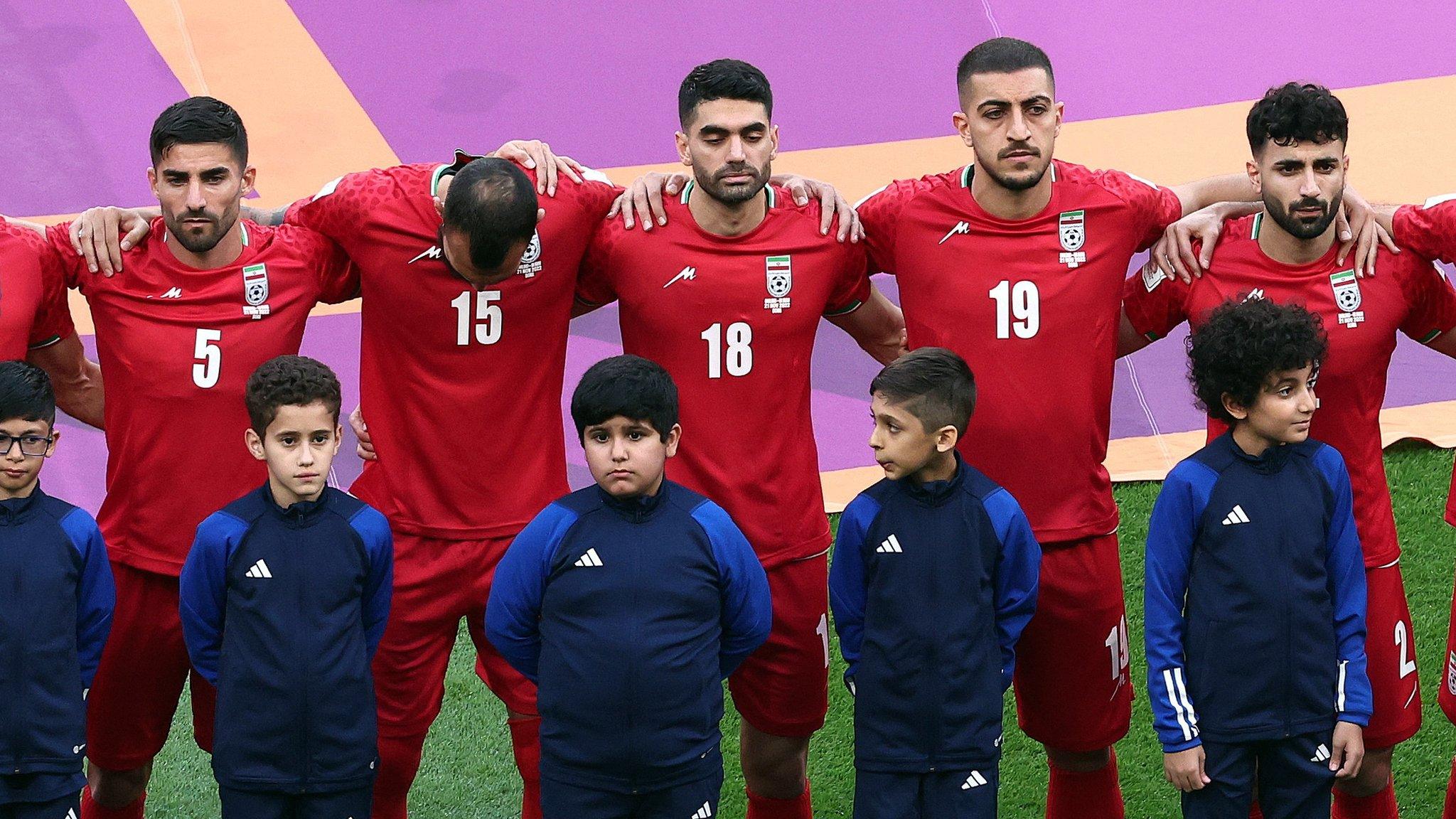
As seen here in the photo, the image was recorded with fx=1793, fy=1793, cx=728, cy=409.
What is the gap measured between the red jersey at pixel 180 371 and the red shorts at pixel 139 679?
3.8 inches

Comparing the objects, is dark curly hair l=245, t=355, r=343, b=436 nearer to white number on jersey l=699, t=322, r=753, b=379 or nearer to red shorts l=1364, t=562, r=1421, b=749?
white number on jersey l=699, t=322, r=753, b=379

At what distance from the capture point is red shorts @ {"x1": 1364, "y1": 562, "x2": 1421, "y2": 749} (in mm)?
4902

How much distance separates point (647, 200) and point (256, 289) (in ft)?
3.64

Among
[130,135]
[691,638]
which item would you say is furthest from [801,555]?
[130,135]

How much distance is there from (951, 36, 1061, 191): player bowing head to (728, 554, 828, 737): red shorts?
1221mm

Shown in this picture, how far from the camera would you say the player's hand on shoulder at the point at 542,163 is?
5047mm

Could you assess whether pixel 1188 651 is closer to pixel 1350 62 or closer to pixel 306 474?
pixel 306 474

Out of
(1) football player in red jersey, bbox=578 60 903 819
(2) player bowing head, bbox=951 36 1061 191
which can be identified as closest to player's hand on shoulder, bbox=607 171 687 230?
(1) football player in red jersey, bbox=578 60 903 819

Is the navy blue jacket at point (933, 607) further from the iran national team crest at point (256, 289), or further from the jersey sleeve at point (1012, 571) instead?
the iran national team crest at point (256, 289)

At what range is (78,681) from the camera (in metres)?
4.45

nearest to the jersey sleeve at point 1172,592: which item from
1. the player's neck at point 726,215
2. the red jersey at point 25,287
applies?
the player's neck at point 726,215

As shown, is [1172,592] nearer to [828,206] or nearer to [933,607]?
[933,607]

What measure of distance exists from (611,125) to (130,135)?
2.69 meters

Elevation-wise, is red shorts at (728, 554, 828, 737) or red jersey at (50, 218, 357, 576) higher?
red jersey at (50, 218, 357, 576)
